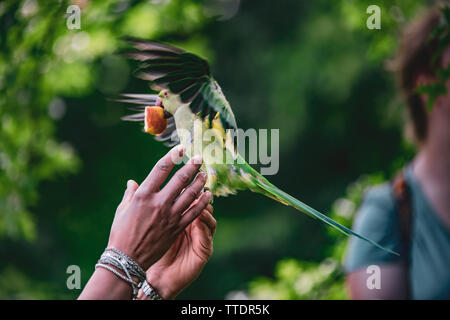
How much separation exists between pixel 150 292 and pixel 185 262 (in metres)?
→ 0.11

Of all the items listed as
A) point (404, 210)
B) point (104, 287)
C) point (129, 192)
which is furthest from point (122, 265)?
point (404, 210)

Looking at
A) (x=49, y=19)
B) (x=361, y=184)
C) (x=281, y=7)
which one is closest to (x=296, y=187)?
(x=281, y=7)

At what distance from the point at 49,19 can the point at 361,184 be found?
66.2 inches

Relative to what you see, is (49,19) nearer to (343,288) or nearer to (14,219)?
(14,219)

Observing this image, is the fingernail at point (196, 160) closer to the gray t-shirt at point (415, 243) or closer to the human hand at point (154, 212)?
the human hand at point (154, 212)

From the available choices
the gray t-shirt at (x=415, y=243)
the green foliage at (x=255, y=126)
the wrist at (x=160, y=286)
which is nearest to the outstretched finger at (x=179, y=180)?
the wrist at (x=160, y=286)

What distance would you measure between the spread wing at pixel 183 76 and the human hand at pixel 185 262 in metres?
0.25

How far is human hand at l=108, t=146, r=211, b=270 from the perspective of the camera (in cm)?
88

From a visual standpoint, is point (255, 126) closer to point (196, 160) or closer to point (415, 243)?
point (415, 243)

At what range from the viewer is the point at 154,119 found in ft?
3.16

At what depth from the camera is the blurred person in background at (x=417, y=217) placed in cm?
144

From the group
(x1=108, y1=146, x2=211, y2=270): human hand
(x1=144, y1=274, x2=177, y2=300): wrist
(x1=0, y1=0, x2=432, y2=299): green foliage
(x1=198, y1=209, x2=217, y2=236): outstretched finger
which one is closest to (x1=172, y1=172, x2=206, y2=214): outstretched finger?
(x1=108, y1=146, x2=211, y2=270): human hand

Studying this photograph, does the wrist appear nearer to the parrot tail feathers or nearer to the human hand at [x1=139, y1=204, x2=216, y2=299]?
the human hand at [x1=139, y1=204, x2=216, y2=299]
